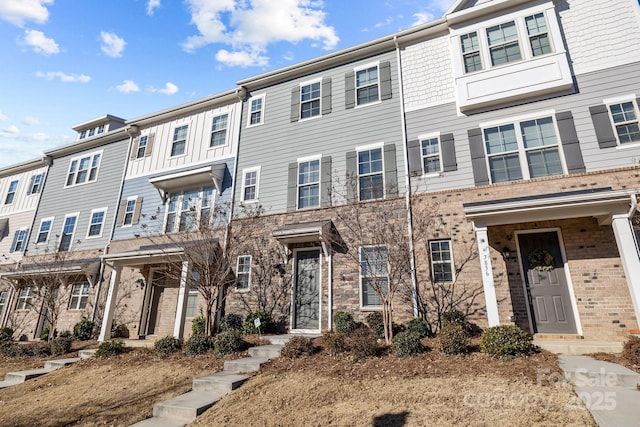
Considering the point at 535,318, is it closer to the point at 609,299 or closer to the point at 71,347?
the point at 609,299

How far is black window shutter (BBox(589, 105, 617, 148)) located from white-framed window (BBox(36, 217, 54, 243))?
23.8 meters

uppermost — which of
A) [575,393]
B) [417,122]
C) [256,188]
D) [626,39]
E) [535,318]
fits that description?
[626,39]

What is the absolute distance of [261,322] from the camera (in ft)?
35.9

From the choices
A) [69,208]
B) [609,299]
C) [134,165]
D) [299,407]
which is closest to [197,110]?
[134,165]

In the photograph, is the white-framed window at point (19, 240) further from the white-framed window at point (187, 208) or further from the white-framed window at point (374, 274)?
the white-framed window at point (374, 274)

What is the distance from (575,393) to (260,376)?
18.0 ft

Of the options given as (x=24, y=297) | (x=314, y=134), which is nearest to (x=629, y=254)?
(x=314, y=134)

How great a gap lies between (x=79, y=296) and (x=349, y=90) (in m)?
15.2

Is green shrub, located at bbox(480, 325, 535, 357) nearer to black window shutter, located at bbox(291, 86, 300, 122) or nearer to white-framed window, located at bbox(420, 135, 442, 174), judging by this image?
white-framed window, located at bbox(420, 135, 442, 174)

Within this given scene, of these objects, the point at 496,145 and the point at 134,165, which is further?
the point at 134,165

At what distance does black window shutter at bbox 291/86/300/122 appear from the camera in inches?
532

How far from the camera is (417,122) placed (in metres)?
11.3

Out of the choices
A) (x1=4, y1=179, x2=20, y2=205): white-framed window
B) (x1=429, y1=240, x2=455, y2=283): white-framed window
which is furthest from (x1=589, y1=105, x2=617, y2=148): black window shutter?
(x1=4, y1=179, x2=20, y2=205): white-framed window

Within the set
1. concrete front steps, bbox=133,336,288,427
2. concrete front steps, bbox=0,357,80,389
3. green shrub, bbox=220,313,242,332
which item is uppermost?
green shrub, bbox=220,313,242,332
